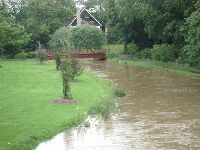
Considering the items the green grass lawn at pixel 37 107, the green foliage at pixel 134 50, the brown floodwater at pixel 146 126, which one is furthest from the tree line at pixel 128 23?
the green grass lawn at pixel 37 107

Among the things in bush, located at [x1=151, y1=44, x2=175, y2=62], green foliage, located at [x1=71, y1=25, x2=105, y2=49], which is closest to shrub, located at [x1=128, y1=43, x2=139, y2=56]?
green foliage, located at [x1=71, y1=25, x2=105, y2=49]

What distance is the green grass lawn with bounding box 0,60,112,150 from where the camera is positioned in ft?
50.4

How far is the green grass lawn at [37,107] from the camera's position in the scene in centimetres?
1536

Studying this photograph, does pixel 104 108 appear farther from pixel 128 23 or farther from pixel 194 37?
pixel 128 23

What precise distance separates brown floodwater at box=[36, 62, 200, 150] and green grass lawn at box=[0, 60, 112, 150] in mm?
679

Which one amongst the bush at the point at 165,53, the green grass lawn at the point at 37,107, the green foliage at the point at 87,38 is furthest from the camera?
the green foliage at the point at 87,38

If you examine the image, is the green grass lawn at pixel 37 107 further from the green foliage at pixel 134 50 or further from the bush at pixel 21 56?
the bush at pixel 21 56

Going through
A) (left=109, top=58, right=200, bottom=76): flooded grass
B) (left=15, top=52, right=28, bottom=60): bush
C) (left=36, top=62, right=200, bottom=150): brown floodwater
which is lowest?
(left=36, top=62, right=200, bottom=150): brown floodwater

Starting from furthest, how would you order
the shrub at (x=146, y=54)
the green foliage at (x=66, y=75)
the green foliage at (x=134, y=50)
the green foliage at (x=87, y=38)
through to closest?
the green foliage at (x=87, y=38) < the green foliage at (x=134, y=50) < the shrub at (x=146, y=54) < the green foliage at (x=66, y=75)

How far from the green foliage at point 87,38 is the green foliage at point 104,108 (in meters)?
37.4

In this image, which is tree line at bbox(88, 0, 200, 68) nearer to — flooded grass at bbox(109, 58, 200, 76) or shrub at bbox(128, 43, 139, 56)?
shrub at bbox(128, 43, 139, 56)

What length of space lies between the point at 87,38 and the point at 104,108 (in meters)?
39.7

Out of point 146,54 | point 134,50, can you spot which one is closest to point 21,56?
point 134,50

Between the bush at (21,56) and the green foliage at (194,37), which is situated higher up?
the green foliage at (194,37)
